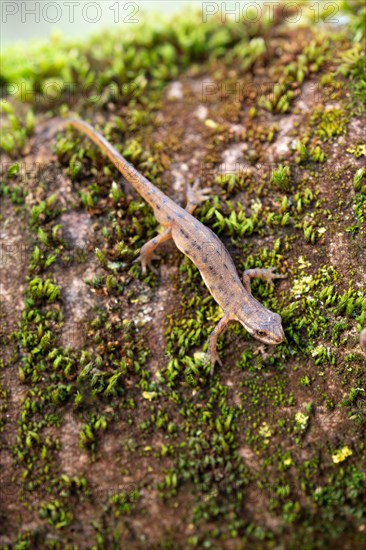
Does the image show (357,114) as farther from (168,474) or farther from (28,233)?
(168,474)

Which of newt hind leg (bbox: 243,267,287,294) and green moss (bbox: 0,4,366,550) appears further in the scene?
newt hind leg (bbox: 243,267,287,294)

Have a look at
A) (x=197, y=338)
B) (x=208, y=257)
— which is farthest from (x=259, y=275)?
(x=197, y=338)

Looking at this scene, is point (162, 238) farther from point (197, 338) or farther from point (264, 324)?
point (264, 324)

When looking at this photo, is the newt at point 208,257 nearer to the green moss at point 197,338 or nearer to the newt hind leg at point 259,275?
the newt hind leg at point 259,275

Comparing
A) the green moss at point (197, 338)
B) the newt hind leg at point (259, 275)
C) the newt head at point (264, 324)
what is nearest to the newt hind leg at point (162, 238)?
the green moss at point (197, 338)

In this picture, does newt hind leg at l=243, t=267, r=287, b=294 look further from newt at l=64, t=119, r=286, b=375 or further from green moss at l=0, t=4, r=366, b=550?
green moss at l=0, t=4, r=366, b=550

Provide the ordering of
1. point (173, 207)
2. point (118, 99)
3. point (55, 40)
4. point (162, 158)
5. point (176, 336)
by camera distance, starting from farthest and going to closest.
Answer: point (55, 40), point (118, 99), point (162, 158), point (173, 207), point (176, 336)

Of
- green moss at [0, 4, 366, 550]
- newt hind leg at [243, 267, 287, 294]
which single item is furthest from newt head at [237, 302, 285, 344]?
newt hind leg at [243, 267, 287, 294]

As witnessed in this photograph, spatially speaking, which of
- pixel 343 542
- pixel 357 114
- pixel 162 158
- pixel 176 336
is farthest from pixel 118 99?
pixel 343 542
